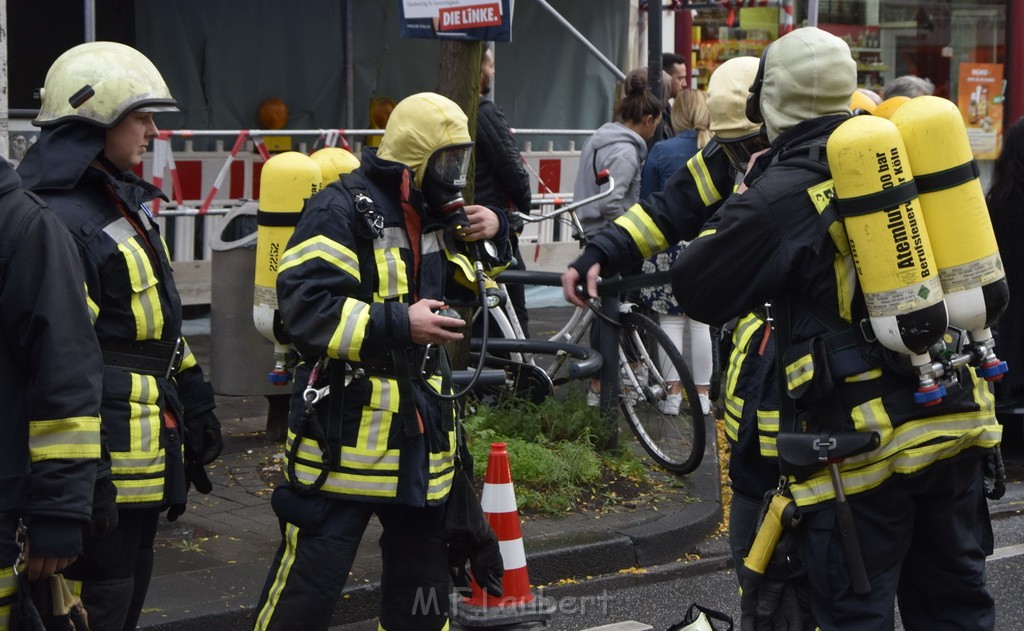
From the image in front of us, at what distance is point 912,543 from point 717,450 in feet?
11.4

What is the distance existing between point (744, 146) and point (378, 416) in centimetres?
145

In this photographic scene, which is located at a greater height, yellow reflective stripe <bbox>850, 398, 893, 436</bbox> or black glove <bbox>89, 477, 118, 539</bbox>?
yellow reflective stripe <bbox>850, 398, 893, 436</bbox>

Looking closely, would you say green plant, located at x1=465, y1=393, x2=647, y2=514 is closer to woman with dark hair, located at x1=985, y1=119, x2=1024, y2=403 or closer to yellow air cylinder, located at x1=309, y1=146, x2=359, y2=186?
yellow air cylinder, located at x1=309, y1=146, x2=359, y2=186

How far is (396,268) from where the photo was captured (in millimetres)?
3826

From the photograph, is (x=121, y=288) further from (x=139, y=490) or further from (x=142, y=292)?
(x=139, y=490)

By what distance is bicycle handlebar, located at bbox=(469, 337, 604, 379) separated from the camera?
21.6 ft

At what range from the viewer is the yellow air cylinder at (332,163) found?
5379 millimetres

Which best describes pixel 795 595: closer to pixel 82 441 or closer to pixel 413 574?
pixel 413 574

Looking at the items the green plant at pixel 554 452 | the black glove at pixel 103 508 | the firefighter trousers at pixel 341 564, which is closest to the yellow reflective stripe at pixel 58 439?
the black glove at pixel 103 508

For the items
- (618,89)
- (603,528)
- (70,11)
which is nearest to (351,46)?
(70,11)

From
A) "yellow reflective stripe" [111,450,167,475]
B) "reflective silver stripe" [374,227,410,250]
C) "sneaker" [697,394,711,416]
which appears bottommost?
"sneaker" [697,394,711,416]

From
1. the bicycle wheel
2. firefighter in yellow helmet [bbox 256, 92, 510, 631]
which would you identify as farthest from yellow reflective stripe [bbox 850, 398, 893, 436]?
the bicycle wheel

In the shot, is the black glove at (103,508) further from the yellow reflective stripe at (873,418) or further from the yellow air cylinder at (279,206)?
the yellow air cylinder at (279,206)

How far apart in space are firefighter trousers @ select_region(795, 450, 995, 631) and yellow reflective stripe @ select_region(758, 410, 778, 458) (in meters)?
0.25
